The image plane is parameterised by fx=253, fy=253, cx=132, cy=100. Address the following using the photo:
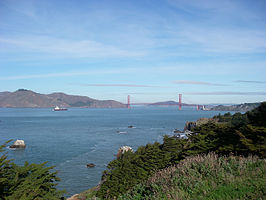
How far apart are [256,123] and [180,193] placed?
10938mm

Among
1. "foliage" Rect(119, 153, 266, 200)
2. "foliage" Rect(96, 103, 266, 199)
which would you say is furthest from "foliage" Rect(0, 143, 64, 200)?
"foliage" Rect(96, 103, 266, 199)

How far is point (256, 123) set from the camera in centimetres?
1482

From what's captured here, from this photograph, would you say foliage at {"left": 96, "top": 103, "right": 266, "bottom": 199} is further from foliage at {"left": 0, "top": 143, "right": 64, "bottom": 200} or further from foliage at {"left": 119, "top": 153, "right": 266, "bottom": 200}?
foliage at {"left": 0, "top": 143, "right": 64, "bottom": 200}

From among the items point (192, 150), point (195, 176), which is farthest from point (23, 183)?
point (192, 150)

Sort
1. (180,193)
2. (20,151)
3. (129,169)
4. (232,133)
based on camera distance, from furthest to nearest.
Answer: (20,151) < (129,169) < (232,133) < (180,193)

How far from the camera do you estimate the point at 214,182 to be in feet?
21.3

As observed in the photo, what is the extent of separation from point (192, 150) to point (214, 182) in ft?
35.4

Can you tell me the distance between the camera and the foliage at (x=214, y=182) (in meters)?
5.66

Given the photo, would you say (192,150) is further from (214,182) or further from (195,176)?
(214,182)

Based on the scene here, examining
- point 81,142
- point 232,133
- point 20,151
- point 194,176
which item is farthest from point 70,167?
point 194,176

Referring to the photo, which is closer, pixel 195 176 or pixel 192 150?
pixel 195 176

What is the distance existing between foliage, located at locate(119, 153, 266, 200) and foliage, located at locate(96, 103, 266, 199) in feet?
18.1

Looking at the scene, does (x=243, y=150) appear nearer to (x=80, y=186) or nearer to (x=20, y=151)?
(x=80, y=186)

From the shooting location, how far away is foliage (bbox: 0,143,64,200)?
8180 mm
